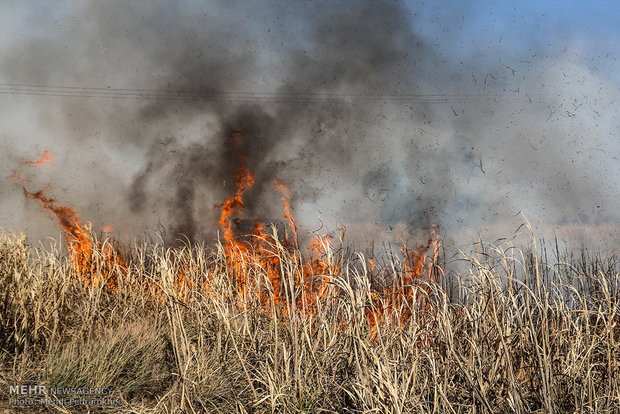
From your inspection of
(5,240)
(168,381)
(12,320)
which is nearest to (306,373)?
(168,381)

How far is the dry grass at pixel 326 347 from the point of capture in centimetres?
260

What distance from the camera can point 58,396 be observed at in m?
Result: 3.72

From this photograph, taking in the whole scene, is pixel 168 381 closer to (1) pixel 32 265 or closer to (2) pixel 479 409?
(1) pixel 32 265

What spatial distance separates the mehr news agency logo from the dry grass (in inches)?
3.3

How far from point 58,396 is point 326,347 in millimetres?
2055

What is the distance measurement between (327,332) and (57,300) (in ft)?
9.80

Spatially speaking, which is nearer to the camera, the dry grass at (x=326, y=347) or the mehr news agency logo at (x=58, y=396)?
the dry grass at (x=326, y=347)

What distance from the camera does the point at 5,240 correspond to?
4879 mm

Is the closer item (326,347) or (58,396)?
(326,347)

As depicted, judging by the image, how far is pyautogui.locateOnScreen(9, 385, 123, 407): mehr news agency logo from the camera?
3621 millimetres

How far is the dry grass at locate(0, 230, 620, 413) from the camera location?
8.52 ft

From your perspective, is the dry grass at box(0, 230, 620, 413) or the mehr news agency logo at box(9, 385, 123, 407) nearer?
the dry grass at box(0, 230, 620, 413)

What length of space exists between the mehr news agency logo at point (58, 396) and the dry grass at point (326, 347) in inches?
3.3

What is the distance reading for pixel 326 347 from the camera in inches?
126
